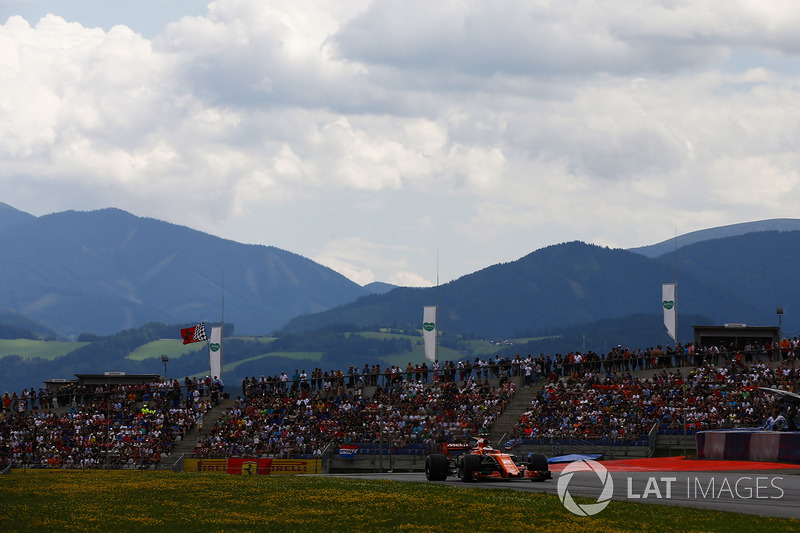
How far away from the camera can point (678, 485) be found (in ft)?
108

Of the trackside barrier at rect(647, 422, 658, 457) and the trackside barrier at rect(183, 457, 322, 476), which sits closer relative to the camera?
the trackside barrier at rect(647, 422, 658, 457)

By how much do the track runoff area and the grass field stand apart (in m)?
1.26

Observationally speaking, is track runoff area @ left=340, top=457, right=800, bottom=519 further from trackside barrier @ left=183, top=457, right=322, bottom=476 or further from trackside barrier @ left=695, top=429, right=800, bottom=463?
trackside barrier @ left=183, top=457, right=322, bottom=476

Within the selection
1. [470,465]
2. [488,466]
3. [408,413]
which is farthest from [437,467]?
[408,413]

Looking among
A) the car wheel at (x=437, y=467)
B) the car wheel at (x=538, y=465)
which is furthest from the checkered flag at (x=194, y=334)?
the car wheel at (x=538, y=465)

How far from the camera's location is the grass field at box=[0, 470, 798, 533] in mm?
23797

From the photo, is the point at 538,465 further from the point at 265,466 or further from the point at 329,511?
the point at 265,466

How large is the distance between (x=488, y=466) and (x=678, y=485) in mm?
6785

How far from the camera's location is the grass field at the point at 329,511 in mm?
23797

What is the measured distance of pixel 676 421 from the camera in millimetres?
51875

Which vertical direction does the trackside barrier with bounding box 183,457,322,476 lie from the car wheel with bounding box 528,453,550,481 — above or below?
below

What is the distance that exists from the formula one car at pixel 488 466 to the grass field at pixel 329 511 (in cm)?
181

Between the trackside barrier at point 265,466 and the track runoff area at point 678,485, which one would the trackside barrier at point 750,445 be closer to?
the track runoff area at point 678,485


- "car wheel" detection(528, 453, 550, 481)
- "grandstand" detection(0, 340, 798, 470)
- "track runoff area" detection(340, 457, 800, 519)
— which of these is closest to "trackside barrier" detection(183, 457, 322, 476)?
"grandstand" detection(0, 340, 798, 470)
